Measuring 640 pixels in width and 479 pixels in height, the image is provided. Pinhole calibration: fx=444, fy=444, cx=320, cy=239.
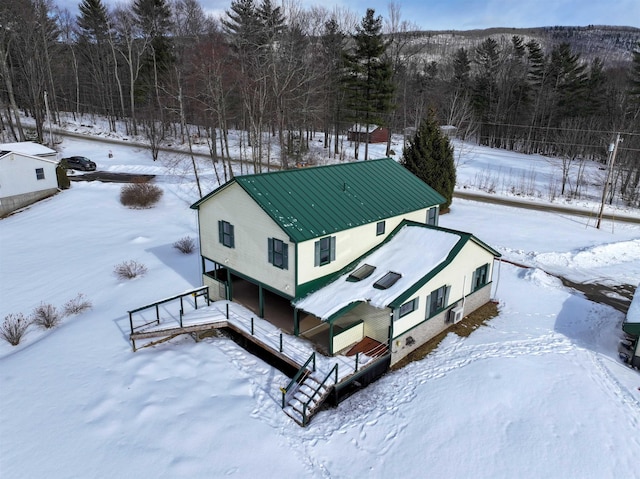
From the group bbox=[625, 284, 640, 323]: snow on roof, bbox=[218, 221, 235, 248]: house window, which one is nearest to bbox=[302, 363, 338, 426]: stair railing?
bbox=[218, 221, 235, 248]: house window

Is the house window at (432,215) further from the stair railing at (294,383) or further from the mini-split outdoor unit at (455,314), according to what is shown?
the stair railing at (294,383)

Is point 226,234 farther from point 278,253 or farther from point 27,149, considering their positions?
point 27,149

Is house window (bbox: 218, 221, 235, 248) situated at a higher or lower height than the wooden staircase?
higher

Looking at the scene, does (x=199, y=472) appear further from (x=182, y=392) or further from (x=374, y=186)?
(x=374, y=186)

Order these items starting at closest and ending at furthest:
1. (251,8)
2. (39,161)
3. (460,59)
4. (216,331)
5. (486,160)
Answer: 1. (216,331)
2. (39,161)
3. (251,8)
4. (486,160)
5. (460,59)

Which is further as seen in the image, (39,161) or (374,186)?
(39,161)

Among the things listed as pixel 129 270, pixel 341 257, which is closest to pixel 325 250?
pixel 341 257

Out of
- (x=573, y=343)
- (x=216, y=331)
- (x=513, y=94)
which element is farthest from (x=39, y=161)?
(x=513, y=94)

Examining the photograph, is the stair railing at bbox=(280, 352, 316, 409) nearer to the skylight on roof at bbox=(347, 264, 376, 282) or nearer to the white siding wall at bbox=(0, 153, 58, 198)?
the skylight on roof at bbox=(347, 264, 376, 282)
